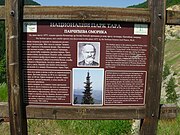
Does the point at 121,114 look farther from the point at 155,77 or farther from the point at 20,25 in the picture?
the point at 20,25

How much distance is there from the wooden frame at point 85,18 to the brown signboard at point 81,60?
0.07 m

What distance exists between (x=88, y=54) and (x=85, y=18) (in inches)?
14.7

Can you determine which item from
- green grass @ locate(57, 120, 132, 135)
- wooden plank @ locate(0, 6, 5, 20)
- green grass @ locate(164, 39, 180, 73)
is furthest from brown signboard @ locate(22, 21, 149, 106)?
green grass @ locate(164, 39, 180, 73)

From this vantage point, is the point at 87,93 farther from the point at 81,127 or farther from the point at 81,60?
the point at 81,127

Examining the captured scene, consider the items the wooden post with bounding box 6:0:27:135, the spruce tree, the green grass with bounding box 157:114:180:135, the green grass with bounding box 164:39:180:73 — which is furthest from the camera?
the green grass with bounding box 164:39:180:73

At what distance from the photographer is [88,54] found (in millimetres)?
3656

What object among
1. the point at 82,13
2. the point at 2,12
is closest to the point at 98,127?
the point at 82,13

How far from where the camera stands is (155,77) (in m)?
3.76

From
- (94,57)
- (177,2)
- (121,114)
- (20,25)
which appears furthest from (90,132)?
(177,2)

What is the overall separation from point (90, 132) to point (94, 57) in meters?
2.24

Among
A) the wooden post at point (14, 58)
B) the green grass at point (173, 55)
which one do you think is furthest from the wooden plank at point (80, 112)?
the green grass at point (173, 55)

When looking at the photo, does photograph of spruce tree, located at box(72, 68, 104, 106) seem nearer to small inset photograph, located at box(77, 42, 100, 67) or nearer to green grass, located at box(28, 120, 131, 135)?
small inset photograph, located at box(77, 42, 100, 67)

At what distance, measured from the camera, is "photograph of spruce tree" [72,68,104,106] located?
12.1ft

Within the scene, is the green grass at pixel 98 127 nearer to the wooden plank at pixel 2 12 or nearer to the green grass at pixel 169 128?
the green grass at pixel 169 128
